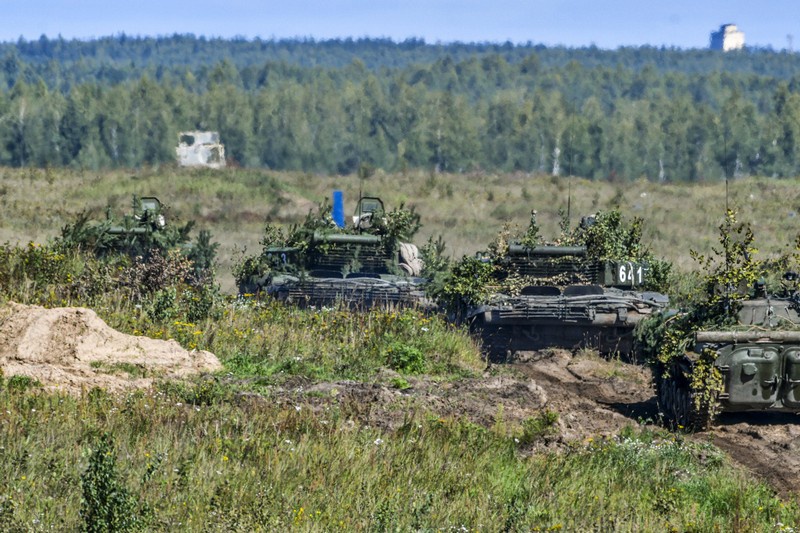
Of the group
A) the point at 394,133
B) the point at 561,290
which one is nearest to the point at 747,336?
the point at 561,290

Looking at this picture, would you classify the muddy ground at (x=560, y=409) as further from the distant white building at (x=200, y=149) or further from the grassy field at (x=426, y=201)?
the distant white building at (x=200, y=149)

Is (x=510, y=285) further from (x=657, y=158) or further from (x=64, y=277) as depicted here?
(x=657, y=158)

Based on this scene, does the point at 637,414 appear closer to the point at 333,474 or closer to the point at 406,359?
the point at 406,359

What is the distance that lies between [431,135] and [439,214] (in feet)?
125

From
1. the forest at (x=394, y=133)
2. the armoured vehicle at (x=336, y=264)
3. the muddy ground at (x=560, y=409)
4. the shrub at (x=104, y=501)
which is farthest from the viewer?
the forest at (x=394, y=133)

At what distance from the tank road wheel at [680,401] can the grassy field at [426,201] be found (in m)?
23.2

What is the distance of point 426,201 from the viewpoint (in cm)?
5800

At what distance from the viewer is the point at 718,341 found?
1300 centimetres

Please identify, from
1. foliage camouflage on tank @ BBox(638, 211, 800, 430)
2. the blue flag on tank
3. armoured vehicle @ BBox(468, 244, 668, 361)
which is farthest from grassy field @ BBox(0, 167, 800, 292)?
foliage camouflage on tank @ BBox(638, 211, 800, 430)

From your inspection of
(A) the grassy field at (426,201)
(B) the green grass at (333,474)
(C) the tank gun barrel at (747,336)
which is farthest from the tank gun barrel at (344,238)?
(A) the grassy field at (426,201)

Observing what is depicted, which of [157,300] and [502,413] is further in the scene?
[157,300]

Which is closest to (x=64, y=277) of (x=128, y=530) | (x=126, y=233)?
(x=126, y=233)

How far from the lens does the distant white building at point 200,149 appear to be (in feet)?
274

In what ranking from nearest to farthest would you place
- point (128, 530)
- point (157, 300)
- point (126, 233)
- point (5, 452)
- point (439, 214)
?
1. point (128, 530)
2. point (5, 452)
3. point (157, 300)
4. point (126, 233)
5. point (439, 214)
